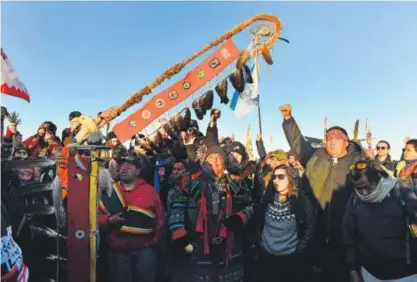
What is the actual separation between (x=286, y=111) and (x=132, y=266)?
7.99ft

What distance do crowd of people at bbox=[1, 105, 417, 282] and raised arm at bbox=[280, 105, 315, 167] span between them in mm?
12

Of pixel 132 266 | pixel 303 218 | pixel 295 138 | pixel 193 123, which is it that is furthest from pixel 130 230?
pixel 193 123

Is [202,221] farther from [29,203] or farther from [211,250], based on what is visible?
[29,203]

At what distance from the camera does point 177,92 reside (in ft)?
23.7

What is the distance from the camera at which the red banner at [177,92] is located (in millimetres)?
6859

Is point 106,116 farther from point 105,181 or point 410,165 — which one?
point 410,165

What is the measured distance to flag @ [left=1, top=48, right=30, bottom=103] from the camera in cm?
379

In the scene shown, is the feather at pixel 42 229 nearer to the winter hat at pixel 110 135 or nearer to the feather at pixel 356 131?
the winter hat at pixel 110 135

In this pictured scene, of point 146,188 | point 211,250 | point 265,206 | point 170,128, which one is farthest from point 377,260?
point 170,128

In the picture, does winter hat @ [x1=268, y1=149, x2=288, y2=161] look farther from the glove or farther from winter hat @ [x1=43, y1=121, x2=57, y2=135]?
winter hat @ [x1=43, y1=121, x2=57, y2=135]

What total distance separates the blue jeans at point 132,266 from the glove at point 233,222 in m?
0.91

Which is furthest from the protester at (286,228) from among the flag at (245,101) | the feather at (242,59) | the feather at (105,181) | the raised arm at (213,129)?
the flag at (245,101)

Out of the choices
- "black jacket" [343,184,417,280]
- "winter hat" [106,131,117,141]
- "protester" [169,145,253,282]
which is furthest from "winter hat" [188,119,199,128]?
"black jacket" [343,184,417,280]

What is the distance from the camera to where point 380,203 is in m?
→ 3.83
